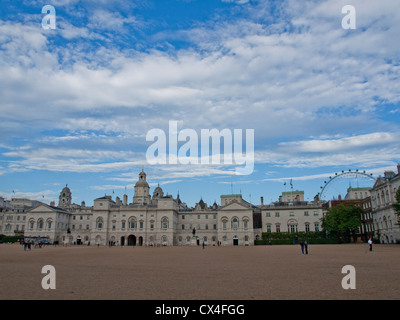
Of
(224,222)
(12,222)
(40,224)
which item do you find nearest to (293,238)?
(224,222)

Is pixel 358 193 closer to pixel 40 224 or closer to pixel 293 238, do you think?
pixel 293 238

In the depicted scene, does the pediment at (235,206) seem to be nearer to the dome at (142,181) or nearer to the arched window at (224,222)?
the arched window at (224,222)

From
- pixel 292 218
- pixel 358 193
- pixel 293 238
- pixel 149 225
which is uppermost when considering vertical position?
pixel 358 193

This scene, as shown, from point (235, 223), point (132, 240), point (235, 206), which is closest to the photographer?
point (235, 223)

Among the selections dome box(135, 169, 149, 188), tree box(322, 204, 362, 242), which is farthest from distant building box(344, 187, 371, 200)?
dome box(135, 169, 149, 188)

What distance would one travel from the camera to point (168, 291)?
13586mm

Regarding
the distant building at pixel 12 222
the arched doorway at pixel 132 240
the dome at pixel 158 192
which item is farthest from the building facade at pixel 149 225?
the dome at pixel 158 192

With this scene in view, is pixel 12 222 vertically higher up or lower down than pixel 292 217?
lower down

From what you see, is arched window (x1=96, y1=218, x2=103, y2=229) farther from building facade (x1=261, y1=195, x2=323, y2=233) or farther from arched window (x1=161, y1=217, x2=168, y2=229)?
building facade (x1=261, y1=195, x2=323, y2=233)

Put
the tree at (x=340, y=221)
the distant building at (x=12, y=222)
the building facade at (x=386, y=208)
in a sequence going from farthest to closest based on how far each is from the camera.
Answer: the distant building at (x=12, y=222)
the tree at (x=340, y=221)
the building facade at (x=386, y=208)
